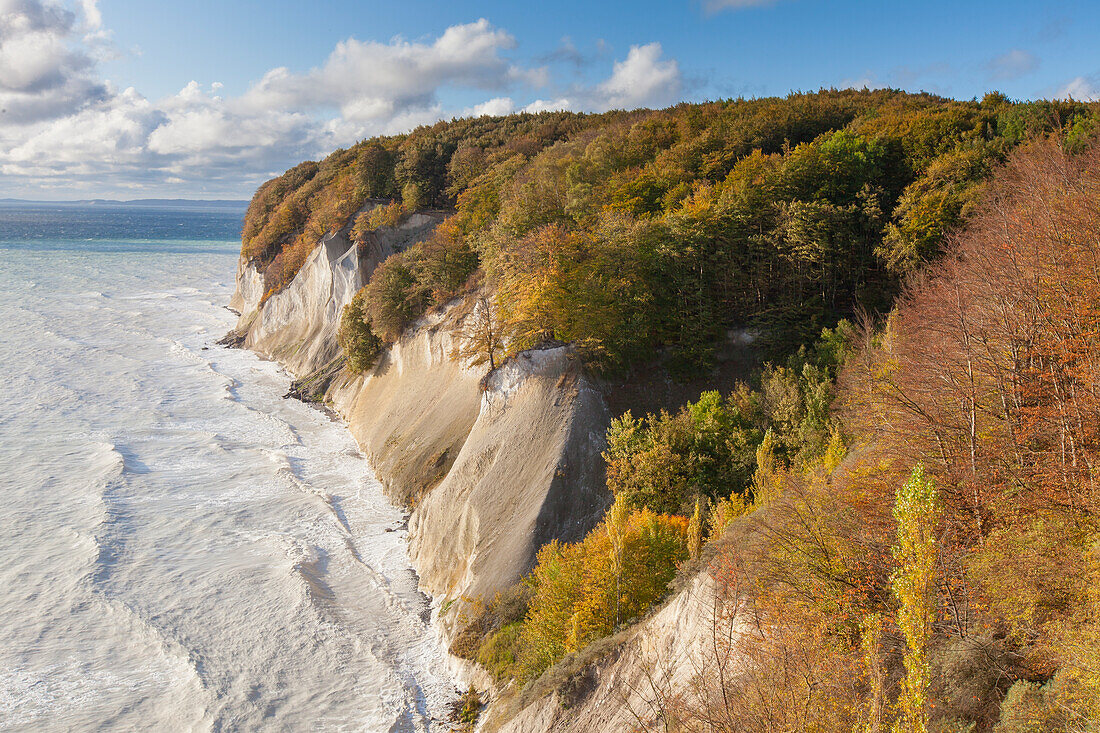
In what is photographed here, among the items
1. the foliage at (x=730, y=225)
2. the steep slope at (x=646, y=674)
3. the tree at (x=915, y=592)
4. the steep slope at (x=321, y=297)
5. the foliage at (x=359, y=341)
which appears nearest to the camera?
the tree at (x=915, y=592)

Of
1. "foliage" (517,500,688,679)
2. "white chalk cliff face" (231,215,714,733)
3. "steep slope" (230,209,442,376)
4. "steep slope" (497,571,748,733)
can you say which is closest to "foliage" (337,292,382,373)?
"white chalk cliff face" (231,215,714,733)

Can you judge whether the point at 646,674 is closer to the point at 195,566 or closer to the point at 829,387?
the point at 829,387

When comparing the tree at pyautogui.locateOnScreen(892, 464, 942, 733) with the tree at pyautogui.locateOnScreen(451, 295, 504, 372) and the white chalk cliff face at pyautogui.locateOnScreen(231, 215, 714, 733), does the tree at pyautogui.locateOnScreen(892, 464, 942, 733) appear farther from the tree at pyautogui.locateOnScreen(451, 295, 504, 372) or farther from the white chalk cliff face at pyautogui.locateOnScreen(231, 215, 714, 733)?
the tree at pyautogui.locateOnScreen(451, 295, 504, 372)

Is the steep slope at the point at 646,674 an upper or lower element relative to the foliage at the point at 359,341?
lower

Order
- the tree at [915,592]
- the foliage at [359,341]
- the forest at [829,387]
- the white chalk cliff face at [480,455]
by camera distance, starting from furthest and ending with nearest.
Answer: the foliage at [359,341], the white chalk cliff face at [480,455], the forest at [829,387], the tree at [915,592]

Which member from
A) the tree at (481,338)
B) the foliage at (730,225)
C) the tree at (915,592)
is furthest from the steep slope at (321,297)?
the tree at (915,592)

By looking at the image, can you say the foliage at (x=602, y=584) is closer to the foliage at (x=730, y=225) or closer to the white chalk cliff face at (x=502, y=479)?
the white chalk cliff face at (x=502, y=479)

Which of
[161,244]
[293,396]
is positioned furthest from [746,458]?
[161,244]
